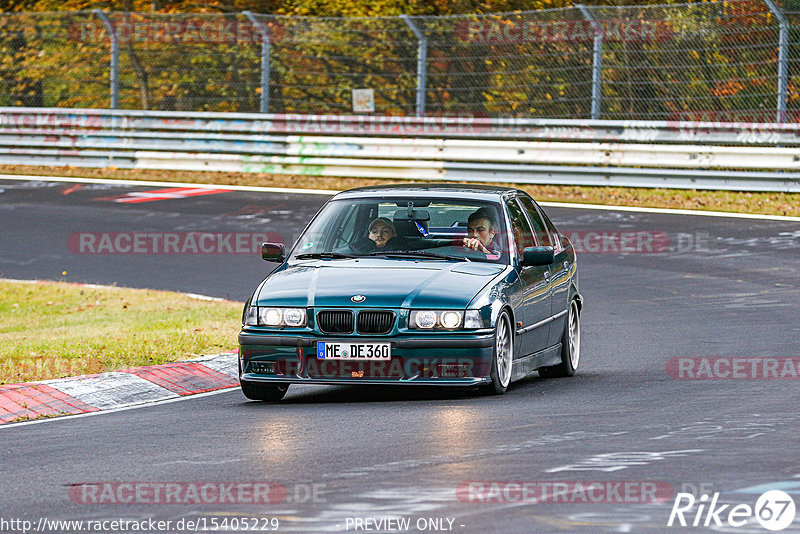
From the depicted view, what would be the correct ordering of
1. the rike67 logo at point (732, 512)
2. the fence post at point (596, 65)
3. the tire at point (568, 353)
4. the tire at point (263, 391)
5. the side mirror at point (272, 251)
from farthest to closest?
the fence post at point (596, 65)
the tire at point (568, 353)
the side mirror at point (272, 251)
the tire at point (263, 391)
the rike67 logo at point (732, 512)

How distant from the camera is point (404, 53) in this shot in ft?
87.8

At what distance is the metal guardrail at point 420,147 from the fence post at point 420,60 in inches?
18.5

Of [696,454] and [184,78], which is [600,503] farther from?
[184,78]

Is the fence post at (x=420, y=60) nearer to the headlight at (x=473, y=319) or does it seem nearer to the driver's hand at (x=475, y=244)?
the driver's hand at (x=475, y=244)

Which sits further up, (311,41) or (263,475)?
(311,41)

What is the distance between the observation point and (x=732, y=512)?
6.01m

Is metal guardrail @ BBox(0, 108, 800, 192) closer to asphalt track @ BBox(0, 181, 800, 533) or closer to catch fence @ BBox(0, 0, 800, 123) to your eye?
catch fence @ BBox(0, 0, 800, 123)

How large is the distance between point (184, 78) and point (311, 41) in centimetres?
335

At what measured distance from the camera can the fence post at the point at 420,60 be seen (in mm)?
26078

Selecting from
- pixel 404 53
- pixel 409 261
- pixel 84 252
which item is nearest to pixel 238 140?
pixel 404 53

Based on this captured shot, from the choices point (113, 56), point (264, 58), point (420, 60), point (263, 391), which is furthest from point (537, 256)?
point (113, 56)

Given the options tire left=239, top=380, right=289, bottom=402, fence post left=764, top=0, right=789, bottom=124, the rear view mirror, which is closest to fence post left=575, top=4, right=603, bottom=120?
fence post left=764, top=0, right=789, bottom=124

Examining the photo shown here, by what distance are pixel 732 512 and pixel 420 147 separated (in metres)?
19.9

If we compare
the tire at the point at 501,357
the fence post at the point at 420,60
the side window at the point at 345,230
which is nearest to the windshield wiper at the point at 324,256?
the side window at the point at 345,230
